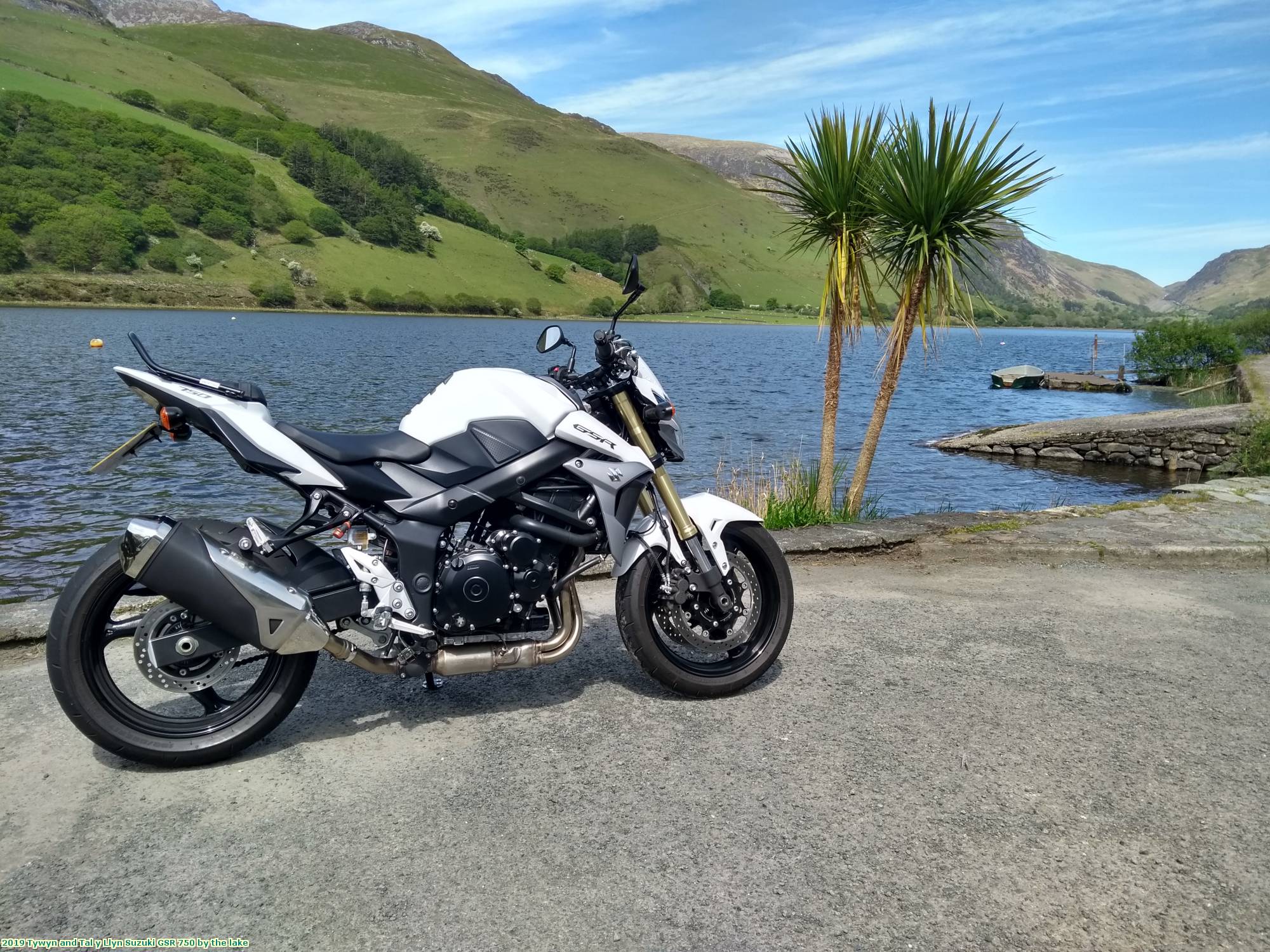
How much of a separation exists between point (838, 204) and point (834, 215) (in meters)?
0.12

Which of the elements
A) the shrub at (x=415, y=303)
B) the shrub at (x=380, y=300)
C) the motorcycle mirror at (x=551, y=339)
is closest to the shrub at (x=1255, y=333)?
the motorcycle mirror at (x=551, y=339)

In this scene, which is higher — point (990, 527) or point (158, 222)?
point (158, 222)

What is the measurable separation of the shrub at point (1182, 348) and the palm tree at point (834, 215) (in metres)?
33.5

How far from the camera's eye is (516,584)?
3994 millimetres

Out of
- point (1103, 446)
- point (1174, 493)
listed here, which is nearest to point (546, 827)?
point (1174, 493)

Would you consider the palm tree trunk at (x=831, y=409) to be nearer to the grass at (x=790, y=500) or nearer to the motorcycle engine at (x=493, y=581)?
the grass at (x=790, y=500)

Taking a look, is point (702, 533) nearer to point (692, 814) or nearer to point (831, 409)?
point (692, 814)

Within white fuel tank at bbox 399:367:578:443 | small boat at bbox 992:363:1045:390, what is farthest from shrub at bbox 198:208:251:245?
white fuel tank at bbox 399:367:578:443

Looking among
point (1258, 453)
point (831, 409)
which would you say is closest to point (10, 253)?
point (831, 409)

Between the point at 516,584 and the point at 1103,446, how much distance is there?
2268 centimetres

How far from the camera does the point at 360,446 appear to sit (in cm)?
384

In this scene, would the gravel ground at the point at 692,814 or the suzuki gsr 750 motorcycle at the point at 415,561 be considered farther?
the suzuki gsr 750 motorcycle at the point at 415,561

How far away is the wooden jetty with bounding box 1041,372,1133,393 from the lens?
42469 millimetres

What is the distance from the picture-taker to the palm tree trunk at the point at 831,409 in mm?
10531
